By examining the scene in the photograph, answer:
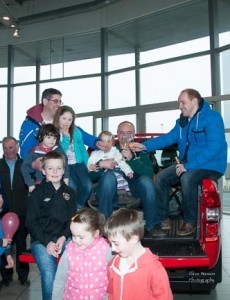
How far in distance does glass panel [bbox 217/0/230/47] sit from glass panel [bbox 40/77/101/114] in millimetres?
4399

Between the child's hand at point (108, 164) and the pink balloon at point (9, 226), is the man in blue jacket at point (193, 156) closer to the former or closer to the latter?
the child's hand at point (108, 164)

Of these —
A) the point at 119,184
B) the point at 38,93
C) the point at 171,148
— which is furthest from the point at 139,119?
the point at 119,184

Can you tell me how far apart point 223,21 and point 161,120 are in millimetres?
3229

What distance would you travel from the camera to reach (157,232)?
13.4ft

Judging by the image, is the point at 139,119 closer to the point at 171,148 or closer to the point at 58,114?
the point at 171,148

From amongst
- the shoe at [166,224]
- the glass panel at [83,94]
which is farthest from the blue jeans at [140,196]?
the glass panel at [83,94]

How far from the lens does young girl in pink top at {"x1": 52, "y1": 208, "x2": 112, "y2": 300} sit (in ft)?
8.36

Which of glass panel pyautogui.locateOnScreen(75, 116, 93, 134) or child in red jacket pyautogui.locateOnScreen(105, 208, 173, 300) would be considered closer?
child in red jacket pyautogui.locateOnScreen(105, 208, 173, 300)

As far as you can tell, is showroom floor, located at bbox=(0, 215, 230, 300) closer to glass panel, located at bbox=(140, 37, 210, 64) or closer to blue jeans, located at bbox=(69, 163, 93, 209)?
blue jeans, located at bbox=(69, 163, 93, 209)

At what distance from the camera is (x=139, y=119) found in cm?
1241

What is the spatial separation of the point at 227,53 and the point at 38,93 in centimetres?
701

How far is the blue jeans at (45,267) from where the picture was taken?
9.75ft

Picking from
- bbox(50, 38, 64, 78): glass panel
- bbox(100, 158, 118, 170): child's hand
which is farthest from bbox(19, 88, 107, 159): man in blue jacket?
bbox(50, 38, 64, 78): glass panel

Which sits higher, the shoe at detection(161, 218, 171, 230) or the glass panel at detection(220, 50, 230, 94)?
the glass panel at detection(220, 50, 230, 94)
